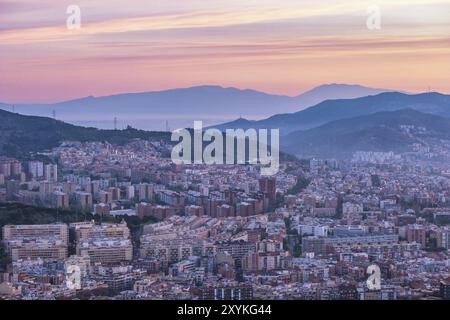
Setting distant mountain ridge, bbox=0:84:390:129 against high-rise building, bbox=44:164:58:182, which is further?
high-rise building, bbox=44:164:58:182

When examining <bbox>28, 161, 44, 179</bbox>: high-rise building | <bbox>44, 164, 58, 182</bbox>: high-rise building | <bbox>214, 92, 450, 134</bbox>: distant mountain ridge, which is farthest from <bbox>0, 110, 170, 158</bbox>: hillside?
<bbox>214, 92, 450, 134</bbox>: distant mountain ridge

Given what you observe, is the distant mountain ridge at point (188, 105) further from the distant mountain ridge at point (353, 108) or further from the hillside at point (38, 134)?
the hillside at point (38, 134)

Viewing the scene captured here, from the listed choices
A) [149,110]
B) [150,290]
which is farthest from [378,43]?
[150,290]

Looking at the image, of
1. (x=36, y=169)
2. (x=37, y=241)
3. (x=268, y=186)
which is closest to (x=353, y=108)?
(x=268, y=186)

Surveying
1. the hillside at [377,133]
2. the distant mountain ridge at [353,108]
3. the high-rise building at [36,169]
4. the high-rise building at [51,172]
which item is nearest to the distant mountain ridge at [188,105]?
the distant mountain ridge at [353,108]

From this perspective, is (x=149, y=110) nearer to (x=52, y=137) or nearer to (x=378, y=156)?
(x=52, y=137)

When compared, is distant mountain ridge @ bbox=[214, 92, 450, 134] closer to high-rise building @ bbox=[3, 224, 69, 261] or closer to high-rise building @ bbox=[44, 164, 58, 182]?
high-rise building @ bbox=[44, 164, 58, 182]

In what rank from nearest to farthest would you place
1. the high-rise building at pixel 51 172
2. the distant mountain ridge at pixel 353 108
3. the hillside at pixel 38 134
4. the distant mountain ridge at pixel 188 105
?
the distant mountain ridge at pixel 188 105 < the hillside at pixel 38 134 < the distant mountain ridge at pixel 353 108 < the high-rise building at pixel 51 172

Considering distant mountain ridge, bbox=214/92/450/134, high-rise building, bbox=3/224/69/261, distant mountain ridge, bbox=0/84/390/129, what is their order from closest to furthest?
high-rise building, bbox=3/224/69/261 < distant mountain ridge, bbox=0/84/390/129 < distant mountain ridge, bbox=214/92/450/134
